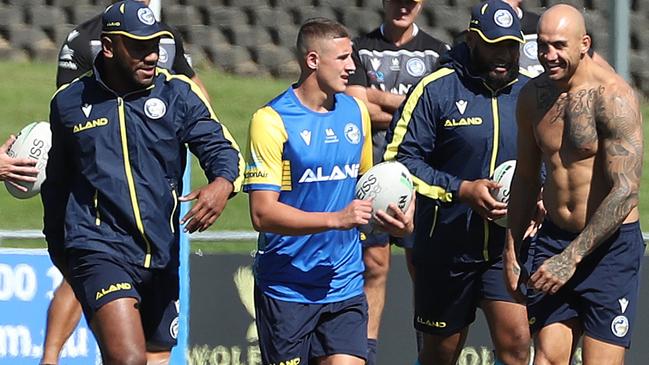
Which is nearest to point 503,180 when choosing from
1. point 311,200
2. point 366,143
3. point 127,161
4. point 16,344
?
point 366,143

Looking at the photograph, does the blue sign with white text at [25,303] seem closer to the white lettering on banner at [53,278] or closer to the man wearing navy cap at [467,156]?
the white lettering on banner at [53,278]

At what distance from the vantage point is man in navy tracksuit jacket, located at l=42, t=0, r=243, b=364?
8.17m

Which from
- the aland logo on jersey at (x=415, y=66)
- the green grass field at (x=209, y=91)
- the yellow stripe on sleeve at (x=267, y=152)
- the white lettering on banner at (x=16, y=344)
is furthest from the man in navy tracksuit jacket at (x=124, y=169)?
the green grass field at (x=209, y=91)

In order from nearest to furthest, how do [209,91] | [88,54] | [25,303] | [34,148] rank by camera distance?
[34,148]
[88,54]
[25,303]
[209,91]

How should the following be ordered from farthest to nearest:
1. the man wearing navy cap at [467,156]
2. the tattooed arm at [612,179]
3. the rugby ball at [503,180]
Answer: the man wearing navy cap at [467,156]
the rugby ball at [503,180]
the tattooed arm at [612,179]

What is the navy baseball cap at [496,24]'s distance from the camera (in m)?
8.82

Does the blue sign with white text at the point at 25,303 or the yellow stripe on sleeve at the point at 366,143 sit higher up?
the yellow stripe on sleeve at the point at 366,143

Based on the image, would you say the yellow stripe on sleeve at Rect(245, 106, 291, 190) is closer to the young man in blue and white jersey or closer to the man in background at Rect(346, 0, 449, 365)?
the young man in blue and white jersey

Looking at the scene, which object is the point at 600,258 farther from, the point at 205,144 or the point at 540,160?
the point at 205,144

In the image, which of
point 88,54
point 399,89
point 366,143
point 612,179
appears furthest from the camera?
point 399,89

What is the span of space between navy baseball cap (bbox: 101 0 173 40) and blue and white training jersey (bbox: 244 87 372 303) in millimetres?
691

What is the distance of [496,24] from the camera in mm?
8828

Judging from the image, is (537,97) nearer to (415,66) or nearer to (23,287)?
(415,66)

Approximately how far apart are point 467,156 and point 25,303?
3278 millimetres
